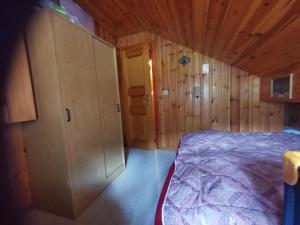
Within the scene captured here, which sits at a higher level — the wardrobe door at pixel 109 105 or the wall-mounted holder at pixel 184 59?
the wall-mounted holder at pixel 184 59

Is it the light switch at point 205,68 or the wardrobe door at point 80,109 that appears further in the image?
the light switch at point 205,68

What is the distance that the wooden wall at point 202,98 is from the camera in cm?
264

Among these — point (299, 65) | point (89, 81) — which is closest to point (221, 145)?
point (299, 65)

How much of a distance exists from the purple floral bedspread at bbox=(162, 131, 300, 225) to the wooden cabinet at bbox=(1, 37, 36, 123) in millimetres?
1276

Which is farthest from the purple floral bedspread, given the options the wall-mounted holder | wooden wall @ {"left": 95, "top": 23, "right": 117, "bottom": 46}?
wooden wall @ {"left": 95, "top": 23, "right": 117, "bottom": 46}

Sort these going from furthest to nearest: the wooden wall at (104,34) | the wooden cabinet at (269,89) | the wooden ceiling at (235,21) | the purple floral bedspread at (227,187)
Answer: the wooden wall at (104,34)
the wooden cabinet at (269,89)
the wooden ceiling at (235,21)
the purple floral bedspread at (227,187)

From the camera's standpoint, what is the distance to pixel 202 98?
2828mm

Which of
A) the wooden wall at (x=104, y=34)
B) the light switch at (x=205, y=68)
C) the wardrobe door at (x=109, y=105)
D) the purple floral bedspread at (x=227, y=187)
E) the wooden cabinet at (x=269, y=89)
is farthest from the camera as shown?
the light switch at (x=205, y=68)

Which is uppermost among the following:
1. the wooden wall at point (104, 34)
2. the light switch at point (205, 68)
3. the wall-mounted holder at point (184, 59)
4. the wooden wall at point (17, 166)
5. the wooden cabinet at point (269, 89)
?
the wooden wall at point (104, 34)

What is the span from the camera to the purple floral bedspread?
63 cm

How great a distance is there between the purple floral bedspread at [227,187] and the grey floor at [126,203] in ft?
2.31

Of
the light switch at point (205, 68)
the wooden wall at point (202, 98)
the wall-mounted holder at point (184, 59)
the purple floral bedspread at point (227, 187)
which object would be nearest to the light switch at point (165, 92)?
the wooden wall at point (202, 98)

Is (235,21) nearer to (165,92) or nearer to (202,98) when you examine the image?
(202,98)

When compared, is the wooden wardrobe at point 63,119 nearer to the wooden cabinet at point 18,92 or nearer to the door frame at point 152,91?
the wooden cabinet at point 18,92
